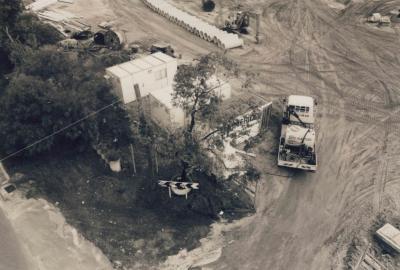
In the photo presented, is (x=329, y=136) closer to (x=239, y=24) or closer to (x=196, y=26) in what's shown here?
(x=239, y=24)

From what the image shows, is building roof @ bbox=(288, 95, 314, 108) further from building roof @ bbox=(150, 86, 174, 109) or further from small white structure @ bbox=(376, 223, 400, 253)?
small white structure @ bbox=(376, 223, 400, 253)

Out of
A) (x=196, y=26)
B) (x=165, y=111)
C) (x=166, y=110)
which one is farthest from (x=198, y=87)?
(x=196, y=26)

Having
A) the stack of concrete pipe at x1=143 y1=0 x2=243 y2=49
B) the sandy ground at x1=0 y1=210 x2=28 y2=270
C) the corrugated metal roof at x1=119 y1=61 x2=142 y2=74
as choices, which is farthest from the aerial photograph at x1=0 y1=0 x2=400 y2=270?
the stack of concrete pipe at x1=143 y1=0 x2=243 y2=49

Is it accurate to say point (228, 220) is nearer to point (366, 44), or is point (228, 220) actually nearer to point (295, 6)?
point (366, 44)

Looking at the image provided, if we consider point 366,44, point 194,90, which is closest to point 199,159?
point 194,90

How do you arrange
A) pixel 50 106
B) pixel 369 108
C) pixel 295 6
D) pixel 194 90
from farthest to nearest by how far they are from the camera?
pixel 295 6
pixel 369 108
pixel 50 106
pixel 194 90

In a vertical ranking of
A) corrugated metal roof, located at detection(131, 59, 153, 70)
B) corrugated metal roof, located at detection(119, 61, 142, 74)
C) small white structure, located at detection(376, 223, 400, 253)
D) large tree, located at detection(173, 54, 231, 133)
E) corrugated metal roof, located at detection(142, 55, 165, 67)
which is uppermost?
large tree, located at detection(173, 54, 231, 133)

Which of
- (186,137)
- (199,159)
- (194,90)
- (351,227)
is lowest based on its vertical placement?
(351,227)
